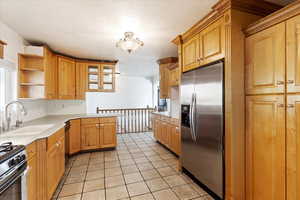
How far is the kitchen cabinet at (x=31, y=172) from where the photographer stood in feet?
5.08

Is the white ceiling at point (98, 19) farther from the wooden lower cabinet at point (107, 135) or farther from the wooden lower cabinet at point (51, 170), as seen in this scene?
the wooden lower cabinet at point (107, 135)

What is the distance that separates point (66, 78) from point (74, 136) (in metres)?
1.43

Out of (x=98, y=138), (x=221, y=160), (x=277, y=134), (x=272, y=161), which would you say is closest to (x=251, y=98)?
(x=277, y=134)

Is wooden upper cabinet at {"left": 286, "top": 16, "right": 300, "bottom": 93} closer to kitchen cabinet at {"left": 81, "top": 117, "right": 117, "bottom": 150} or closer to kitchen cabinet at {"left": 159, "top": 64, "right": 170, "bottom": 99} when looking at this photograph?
kitchen cabinet at {"left": 159, "top": 64, "right": 170, "bottom": 99}

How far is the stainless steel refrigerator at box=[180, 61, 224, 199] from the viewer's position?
6.10ft

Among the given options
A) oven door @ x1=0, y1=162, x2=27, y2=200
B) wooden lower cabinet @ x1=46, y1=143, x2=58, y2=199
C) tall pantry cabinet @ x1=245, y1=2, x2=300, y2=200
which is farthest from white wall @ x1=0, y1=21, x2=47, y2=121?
tall pantry cabinet @ x1=245, y1=2, x2=300, y2=200

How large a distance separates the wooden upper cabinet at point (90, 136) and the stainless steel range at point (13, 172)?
2.35 m

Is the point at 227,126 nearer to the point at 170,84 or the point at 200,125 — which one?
the point at 200,125

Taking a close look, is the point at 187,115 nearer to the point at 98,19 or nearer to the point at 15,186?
the point at 98,19

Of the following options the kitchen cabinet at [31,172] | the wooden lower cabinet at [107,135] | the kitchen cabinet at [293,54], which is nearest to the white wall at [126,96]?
the wooden lower cabinet at [107,135]

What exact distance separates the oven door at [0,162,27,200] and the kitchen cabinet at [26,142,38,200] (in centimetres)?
13

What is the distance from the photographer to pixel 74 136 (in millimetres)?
3574

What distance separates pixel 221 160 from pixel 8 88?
10.7 feet

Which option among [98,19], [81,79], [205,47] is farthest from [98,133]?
[205,47]
